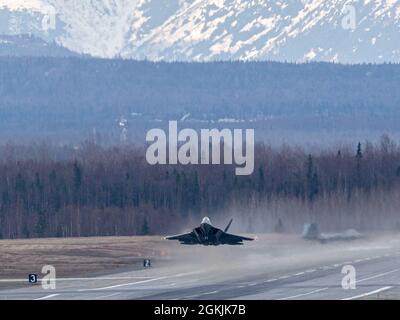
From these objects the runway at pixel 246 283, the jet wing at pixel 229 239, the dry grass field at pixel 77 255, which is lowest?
the runway at pixel 246 283

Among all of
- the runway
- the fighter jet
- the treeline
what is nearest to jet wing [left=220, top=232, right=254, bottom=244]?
the fighter jet

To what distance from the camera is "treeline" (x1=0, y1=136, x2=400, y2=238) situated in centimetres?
13500

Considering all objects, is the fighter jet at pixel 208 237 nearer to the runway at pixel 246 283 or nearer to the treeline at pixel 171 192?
the runway at pixel 246 283

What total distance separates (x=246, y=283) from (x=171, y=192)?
3382 inches

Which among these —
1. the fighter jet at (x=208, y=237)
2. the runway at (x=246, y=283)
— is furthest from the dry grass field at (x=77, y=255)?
the fighter jet at (x=208, y=237)

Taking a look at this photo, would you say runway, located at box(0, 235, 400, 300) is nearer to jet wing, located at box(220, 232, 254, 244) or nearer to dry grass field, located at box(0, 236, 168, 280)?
jet wing, located at box(220, 232, 254, 244)

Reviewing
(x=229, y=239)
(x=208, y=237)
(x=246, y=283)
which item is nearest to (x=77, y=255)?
(x=208, y=237)

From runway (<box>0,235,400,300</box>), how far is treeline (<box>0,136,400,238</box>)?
34984 mm

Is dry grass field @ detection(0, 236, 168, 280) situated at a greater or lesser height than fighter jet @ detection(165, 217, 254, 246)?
lesser

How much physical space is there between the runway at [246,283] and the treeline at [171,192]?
1377 inches

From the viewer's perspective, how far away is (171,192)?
6078 inches

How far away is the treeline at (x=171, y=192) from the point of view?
135 meters
